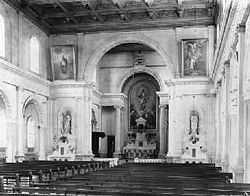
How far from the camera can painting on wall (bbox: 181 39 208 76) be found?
2278cm

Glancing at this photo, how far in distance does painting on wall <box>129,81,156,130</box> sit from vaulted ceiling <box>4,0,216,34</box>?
9.38 metres

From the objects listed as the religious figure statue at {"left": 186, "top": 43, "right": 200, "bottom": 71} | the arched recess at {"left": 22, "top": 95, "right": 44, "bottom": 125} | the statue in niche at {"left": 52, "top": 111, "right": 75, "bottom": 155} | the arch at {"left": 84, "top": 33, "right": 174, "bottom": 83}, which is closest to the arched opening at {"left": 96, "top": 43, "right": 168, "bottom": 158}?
the arch at {"left": 84, "top": 33, "right": 174, "bottom": 83}

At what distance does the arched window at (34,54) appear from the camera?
22.5 m

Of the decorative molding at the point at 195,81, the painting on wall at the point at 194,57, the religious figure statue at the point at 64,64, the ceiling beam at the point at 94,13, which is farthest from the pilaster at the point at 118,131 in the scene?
the ceiling beam at the point at 94,13

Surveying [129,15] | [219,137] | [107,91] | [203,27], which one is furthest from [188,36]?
[107,91]

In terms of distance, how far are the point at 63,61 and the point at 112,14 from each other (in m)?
4.44

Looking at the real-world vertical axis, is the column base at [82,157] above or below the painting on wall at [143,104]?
below

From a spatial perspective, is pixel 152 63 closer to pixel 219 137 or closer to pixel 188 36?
pixel 188 36

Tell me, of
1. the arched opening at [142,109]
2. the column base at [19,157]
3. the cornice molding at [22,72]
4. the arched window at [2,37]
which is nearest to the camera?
the cornice molding at [22,72]

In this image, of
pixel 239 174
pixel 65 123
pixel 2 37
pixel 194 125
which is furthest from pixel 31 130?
pixel 239 174

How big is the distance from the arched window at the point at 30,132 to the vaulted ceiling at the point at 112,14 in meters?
6.02

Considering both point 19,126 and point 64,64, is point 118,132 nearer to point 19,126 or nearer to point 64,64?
point 64,64

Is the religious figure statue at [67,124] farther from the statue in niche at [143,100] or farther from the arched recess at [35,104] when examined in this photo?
the statue in niche at [143,100]

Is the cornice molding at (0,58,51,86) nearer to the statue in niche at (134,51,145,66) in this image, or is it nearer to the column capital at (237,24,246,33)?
the statue in niche at (134,51,145,66)
